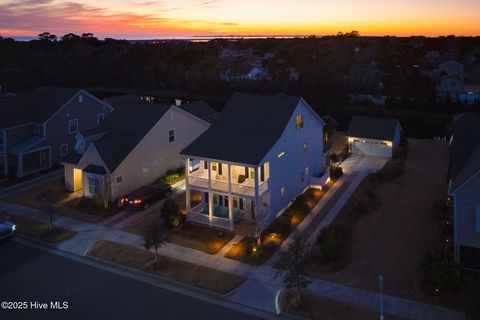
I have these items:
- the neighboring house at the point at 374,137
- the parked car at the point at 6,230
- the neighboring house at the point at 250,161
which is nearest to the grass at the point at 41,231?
the parked car at the point at 6,230

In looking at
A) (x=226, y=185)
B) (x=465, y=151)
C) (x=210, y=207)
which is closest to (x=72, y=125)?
(x=210, y=207)

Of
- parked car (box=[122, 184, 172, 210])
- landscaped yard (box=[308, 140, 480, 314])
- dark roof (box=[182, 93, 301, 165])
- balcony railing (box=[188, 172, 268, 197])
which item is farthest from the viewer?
parked car (box=[122, 184, 172, 210])

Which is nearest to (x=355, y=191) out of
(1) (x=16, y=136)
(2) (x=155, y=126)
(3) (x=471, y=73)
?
(2) (x=155, y=126)

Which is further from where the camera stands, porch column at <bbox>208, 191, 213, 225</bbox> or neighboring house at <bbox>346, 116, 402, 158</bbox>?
neighboring house at <bbox>346, 116, 402, 158</bbox>

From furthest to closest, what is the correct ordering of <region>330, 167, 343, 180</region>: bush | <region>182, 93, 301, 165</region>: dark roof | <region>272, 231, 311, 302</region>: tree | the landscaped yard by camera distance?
1. <region>330, 167, 343, 180</region>: bush
2. <region>182, 93, 301, 165</region>: dark roof
3. the landscaped yard
4. <region>272, 231, 311, 302</region>: tree

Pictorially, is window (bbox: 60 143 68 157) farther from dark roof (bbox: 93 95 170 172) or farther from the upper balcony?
the upper balcony

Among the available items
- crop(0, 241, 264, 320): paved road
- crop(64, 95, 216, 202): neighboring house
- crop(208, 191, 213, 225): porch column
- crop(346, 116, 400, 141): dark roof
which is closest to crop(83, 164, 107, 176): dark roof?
crop(64, 95, 216, 202): neighboring house

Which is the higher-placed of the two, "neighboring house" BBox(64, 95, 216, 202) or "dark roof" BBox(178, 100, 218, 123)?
"dark roof" BBox(178, 100, 218, 123)
